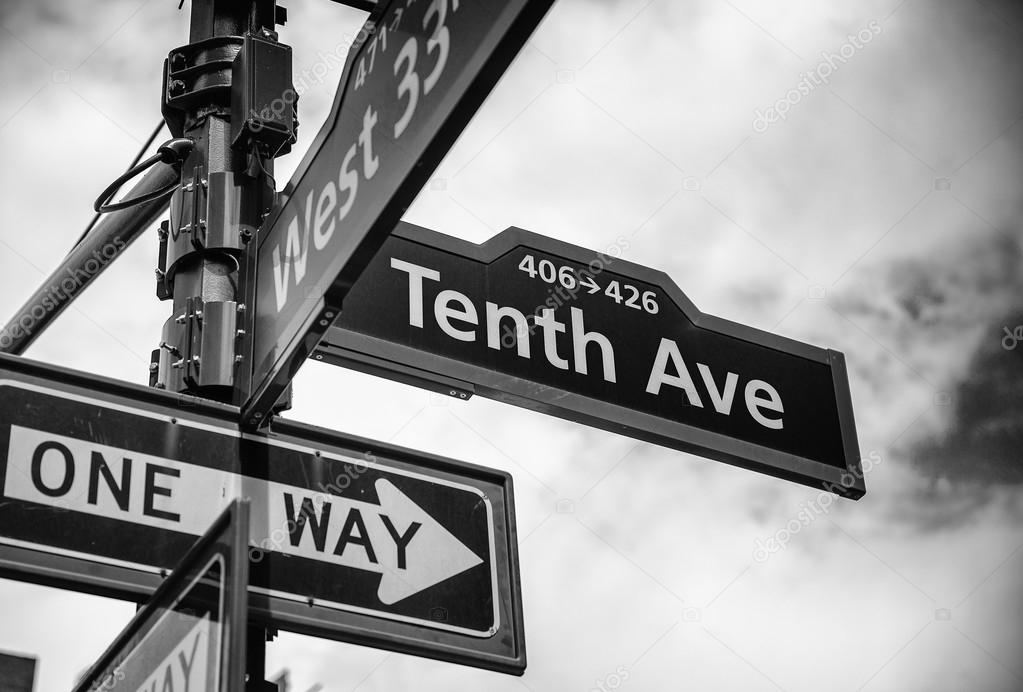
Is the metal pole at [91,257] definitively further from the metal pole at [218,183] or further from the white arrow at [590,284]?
the white arrow at [590,284]

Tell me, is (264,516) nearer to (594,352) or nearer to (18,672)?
(594,352)

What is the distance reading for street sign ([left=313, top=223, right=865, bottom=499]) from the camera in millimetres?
2867

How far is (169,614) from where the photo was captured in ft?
6.04

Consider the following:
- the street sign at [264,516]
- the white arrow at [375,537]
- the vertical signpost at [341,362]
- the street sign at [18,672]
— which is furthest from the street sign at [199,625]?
the street sign at [18,672]

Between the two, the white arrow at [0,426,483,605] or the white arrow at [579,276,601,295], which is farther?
the white arrow at [579,276,601,295]

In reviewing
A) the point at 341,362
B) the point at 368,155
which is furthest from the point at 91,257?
the point at 368,155

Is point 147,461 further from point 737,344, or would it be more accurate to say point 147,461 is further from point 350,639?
point 737,344

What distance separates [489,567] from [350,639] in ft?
1.22

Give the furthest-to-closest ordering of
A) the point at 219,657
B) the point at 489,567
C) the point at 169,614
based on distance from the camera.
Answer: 1. the point at 489,567
2. the point at 169,614
3. the point at 219,657

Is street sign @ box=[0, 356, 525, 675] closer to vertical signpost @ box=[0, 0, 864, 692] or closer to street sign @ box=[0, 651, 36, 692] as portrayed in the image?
vertical signpost @ box=[0, 0, 864, 692]

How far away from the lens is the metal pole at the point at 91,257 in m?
3.28

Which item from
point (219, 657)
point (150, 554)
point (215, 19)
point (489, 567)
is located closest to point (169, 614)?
point (219, 657)

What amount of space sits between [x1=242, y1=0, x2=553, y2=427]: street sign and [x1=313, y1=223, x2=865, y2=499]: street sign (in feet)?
1.39

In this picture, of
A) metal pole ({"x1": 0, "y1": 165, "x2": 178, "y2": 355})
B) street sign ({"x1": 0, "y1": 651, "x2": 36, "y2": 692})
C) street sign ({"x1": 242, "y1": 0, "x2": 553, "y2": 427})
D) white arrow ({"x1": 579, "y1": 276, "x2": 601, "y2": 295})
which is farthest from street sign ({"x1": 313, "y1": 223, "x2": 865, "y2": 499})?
street sign ({"x1": 0, "y1": 651, "x2": 36, "y2": 692})
